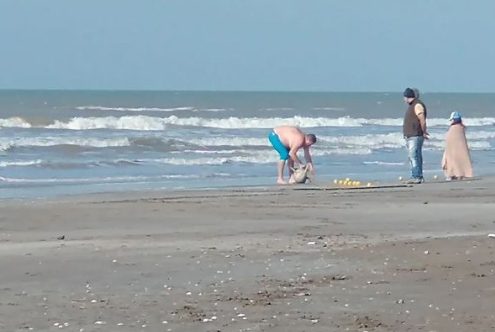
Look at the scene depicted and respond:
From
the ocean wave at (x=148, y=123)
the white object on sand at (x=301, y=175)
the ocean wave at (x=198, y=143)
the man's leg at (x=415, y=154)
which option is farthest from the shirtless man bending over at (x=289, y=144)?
the ocean wave at (x=148, y=123)

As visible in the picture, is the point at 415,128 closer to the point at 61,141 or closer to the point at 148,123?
the point at 61,141

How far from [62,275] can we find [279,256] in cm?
162

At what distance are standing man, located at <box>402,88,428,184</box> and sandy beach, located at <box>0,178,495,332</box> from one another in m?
3.44

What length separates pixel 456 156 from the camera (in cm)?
1681

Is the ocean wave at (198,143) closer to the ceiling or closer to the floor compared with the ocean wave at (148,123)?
closer to the floor

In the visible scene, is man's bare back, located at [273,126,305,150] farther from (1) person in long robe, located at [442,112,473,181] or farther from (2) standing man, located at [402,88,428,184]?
(1) person in long robe, located at [442,112,473,181]

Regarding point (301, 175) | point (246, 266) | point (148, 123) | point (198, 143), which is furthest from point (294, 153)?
point (148, 123)

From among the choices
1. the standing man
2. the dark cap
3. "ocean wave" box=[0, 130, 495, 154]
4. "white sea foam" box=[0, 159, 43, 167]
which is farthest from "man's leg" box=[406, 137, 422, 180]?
"ocean wave" box=[0, 130, 495, 154]

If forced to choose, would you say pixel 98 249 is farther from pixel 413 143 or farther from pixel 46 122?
pixel 46 122

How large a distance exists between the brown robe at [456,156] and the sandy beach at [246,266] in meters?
4.71

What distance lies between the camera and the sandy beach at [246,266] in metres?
5.60

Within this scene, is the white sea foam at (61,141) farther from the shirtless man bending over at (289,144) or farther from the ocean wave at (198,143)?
the shirtless man bending over at (289,144)

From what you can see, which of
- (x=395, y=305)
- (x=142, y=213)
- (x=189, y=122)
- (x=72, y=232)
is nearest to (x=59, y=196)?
(x=142, y=213)

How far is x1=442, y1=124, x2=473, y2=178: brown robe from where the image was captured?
16719mm
